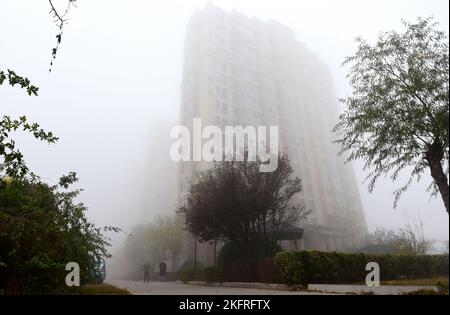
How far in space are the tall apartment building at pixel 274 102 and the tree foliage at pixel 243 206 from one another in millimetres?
29903

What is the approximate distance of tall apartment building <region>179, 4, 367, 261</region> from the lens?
2335 inches

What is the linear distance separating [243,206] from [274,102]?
54012 millimetres

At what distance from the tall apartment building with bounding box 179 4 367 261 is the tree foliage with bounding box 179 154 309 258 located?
29903 mm

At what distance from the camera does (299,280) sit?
12734 mm

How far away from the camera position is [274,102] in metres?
69.3

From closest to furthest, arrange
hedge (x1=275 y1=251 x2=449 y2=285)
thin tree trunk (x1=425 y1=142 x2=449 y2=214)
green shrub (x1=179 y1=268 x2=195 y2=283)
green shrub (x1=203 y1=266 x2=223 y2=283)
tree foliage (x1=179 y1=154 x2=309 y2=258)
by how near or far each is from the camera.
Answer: thin tree trunk (x1=425 y1=142 x2=449 y2=214) → hedge (x1=275 y1=251 x2=449 y2=285) → tree foliage (x1=179 y1=154 x2=309 y2=258) → green shrub (x1=203 y1=266 x2=223 y2=283) → green shrub (x1=179 y1=268 x2=195 y2=283)

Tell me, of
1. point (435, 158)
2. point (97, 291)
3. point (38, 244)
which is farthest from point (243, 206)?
point (38, 244)

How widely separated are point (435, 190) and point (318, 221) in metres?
50.5

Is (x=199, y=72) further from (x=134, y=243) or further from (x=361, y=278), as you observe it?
(x=361, y=278)

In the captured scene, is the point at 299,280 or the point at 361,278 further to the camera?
the point at 361,278

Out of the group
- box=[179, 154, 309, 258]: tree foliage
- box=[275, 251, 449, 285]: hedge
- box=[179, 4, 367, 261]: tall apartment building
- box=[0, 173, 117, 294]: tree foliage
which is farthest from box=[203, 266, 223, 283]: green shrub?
box=[179, 4, 367, 261]: tall apartment building

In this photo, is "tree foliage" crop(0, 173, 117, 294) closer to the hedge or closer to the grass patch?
the grass patch

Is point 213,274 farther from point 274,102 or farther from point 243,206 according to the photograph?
point 274,102
